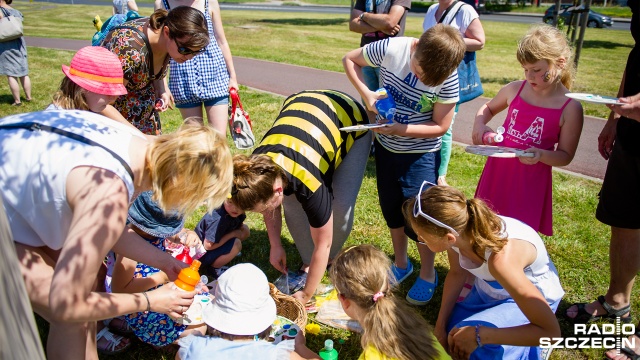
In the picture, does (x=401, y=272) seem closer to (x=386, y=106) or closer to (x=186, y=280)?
(x=386, y=106)

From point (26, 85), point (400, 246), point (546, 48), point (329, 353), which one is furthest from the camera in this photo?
point (26, 85)

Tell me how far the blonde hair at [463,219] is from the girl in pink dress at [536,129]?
84cm

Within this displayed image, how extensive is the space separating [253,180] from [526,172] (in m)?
1.79

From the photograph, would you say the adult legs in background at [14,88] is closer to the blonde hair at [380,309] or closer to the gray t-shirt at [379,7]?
the gray t-shirt at [379,7]

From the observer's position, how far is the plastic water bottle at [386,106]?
319 cm

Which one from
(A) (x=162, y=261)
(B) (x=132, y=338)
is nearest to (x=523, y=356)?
(A) (x=162, y=261)

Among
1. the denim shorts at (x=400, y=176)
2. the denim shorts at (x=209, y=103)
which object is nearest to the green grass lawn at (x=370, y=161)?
the denim shorts at (x=400, y=176)

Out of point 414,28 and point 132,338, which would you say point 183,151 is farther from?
point 414,28

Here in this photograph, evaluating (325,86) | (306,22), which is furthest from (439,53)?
(306,22)

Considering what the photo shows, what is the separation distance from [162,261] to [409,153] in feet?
5.41

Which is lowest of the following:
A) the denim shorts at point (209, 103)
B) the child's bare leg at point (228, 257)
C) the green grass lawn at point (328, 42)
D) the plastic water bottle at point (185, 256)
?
the green grass lawn at point (328, 42)

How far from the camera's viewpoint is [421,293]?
11.1 feet

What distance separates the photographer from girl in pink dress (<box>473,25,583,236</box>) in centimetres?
305

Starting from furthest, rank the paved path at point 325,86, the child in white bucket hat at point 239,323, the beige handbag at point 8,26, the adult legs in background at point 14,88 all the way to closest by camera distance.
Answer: the adult legs in background at point 14,88
the beige handbag at point 8,26
the paved path at point 325,86
the child in white bucket hat at point 239,323
